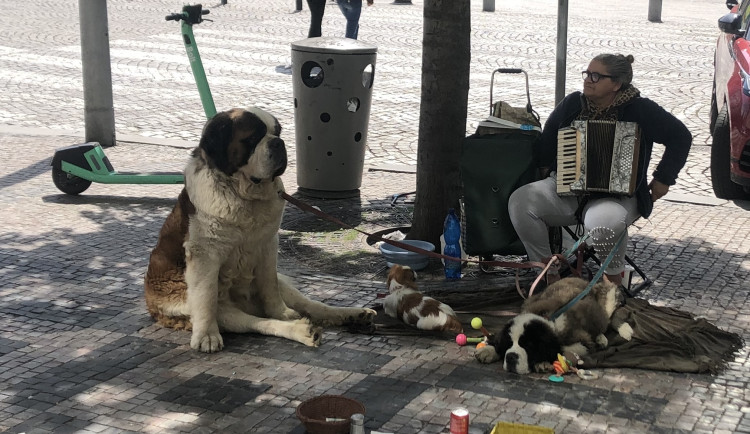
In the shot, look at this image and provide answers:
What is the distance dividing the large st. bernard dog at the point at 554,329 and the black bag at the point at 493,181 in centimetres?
99

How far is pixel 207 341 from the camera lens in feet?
18.0

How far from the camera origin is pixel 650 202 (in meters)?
6.36

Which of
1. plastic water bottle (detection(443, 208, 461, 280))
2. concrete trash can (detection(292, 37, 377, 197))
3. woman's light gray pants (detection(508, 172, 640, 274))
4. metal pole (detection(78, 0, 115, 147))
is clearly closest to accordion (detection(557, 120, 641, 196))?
woman's light gray pants (detection(508, 172, 640, 274))

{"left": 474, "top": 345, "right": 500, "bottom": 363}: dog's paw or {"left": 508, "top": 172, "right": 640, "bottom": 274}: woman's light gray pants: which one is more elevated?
{"left": 508, "top": 172, "right": 640, "bottom": 274}: woman's light gray pants

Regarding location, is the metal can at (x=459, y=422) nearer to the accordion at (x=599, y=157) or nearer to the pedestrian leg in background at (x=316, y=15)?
the accordion at (x=599, y=157)

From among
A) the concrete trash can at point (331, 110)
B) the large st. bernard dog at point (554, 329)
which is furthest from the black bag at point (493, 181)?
the concrete trash can at point (331, 110)

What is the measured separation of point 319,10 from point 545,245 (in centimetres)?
Answer: 801

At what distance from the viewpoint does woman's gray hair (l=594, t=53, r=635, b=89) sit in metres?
6.17

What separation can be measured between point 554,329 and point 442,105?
2398 mm

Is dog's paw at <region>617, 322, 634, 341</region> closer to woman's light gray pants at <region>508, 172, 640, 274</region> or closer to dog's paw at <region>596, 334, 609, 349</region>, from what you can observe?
dog's paw at <region>596, 334, 609, 349</region>

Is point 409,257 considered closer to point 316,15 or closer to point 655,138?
point 655,138

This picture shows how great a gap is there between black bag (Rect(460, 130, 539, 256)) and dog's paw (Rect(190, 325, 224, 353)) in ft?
6.41

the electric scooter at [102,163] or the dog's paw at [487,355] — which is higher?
the electric scooter at [102,163]

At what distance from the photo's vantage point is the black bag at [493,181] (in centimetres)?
655
